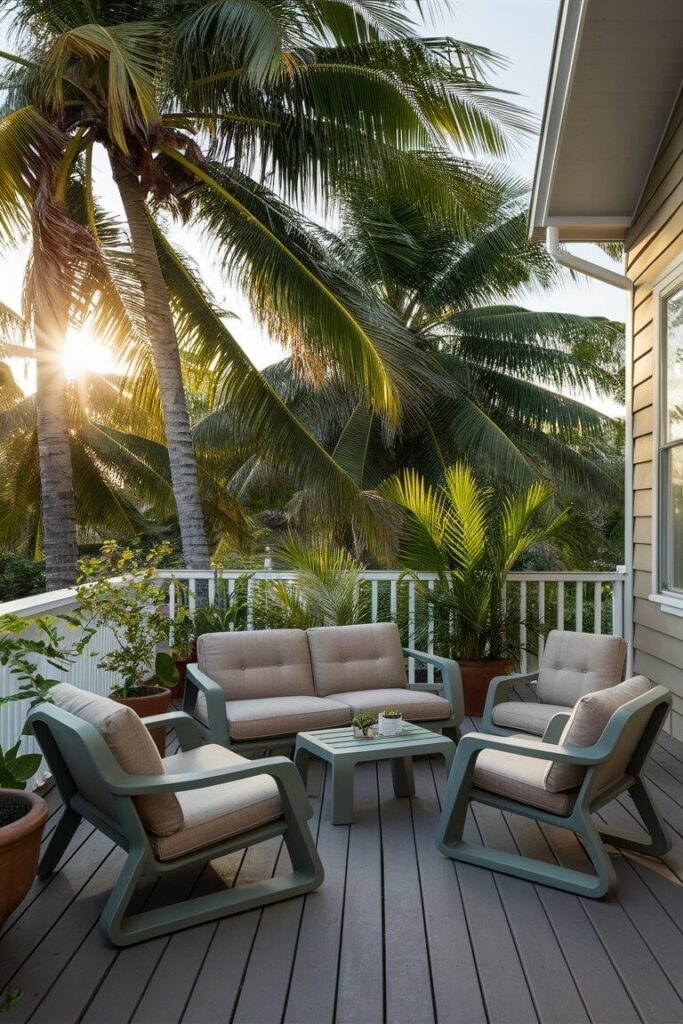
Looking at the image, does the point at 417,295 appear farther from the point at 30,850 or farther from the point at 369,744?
the point at 30,850

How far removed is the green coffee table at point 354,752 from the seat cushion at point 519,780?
1.56 feet

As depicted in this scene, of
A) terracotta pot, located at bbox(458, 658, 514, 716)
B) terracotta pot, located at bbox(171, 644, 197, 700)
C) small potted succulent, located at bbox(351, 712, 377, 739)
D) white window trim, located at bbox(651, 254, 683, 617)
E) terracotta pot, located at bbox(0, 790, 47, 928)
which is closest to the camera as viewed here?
terracotta pot, located at bbox(0, 790, 47, 928)

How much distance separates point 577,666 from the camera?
200 inches

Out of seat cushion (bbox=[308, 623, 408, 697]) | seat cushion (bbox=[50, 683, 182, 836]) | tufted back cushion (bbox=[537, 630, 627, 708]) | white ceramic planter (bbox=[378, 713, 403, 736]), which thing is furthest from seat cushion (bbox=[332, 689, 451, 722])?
seat cushion (bbox=[50, 683, 182, 836])

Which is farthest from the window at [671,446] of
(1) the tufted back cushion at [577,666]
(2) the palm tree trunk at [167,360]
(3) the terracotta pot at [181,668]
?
(2) the palm tree trunk at [167,360]

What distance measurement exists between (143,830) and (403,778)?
6.01 feet

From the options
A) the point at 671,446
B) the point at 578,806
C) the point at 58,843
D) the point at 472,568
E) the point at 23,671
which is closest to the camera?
the point at 578,806

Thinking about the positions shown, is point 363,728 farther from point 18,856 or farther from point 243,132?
point 243,132

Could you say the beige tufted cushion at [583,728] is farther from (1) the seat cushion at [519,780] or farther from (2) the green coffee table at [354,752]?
(2) the green coffee table at [354,752]

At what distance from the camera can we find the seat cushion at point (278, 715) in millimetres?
4520

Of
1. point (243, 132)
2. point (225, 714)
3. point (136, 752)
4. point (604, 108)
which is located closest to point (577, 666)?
point (225, 714)

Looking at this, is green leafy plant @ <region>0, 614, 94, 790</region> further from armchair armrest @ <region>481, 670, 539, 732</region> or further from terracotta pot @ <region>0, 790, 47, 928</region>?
armchair armrest @ <region>481, 670, 539, 732</region>

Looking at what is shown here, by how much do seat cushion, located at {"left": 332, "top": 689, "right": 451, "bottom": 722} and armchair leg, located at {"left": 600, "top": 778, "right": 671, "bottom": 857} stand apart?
142 cm

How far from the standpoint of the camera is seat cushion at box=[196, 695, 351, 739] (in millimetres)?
4520
